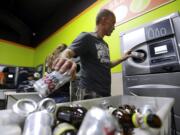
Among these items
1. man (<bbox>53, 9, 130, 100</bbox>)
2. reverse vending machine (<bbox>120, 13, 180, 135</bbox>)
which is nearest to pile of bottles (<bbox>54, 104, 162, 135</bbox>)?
man (<bbox>53, 9, 130, 100</bbox>)

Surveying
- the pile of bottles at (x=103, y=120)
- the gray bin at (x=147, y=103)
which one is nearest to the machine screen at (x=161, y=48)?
the gray bin at (x=147, y=103)

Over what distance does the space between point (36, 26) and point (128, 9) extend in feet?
10.6

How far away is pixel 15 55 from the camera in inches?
158

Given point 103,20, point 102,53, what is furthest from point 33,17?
point 102,53

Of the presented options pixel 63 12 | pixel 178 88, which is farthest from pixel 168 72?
pixel 63 12

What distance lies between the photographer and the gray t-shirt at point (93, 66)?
1.01 m

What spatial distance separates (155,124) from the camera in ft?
1.14

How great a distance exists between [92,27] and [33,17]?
2.39 metres

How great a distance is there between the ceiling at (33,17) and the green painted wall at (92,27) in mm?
209

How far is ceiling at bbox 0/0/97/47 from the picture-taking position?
3.12m

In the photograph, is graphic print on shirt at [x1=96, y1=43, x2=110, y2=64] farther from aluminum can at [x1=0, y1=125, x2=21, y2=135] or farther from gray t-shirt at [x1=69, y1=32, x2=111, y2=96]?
aluminum can at [x1=0, y1=125, x2=21, y2=135]

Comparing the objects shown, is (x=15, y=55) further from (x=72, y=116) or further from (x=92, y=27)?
(x=72, y=116)

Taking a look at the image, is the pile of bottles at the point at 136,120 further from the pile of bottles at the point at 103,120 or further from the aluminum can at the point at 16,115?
the aluminum can at the point at 16,115

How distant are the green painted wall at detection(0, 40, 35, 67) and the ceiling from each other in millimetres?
162
